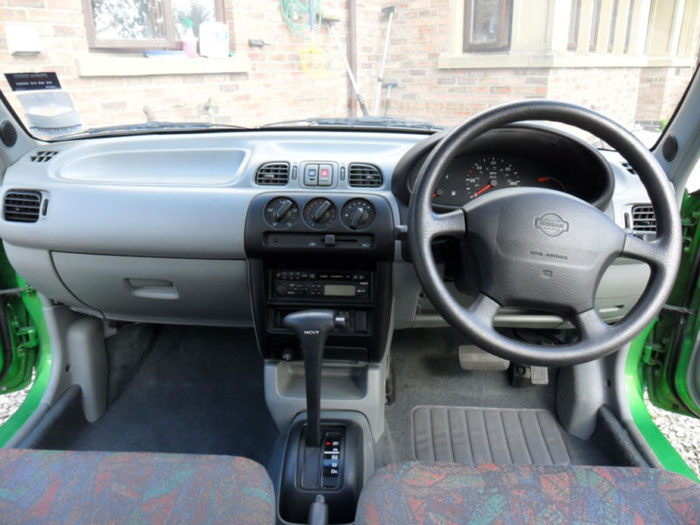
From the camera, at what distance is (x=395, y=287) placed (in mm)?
Result: 1607

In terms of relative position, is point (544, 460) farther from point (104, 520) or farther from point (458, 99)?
point (104, 520)

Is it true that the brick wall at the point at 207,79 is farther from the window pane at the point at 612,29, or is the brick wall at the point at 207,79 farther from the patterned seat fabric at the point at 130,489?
the patterned seat fabric at the point at 130,489

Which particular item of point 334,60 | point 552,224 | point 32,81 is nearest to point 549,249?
point 552,224

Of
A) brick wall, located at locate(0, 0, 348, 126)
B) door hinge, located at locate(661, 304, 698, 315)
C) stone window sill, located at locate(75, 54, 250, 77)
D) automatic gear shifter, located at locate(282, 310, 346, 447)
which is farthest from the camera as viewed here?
stone window sill, located at locate(75, 54, 250, 77)

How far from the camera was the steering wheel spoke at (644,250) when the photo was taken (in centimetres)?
112

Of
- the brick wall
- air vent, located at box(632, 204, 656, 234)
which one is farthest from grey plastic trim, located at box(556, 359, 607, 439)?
the brick wall

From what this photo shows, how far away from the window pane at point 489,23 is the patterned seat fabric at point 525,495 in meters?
1.61

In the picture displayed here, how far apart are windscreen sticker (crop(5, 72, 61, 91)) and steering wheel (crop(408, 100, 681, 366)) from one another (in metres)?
1.38

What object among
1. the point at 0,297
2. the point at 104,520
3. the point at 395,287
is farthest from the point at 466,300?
the point at 0,297

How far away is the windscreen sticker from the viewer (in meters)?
1.73

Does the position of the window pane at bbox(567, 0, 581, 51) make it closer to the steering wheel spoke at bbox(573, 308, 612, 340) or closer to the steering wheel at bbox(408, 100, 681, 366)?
the steering wheel at bbox(408, 100, 681, 366)

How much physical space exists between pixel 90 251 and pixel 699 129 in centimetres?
172

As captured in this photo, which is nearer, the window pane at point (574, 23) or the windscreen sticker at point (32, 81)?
the windscreen sticker at point (32, 81)

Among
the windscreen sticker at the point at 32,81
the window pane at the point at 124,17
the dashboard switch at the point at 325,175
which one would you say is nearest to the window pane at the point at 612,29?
the dashboard switch at the point at 325,175
